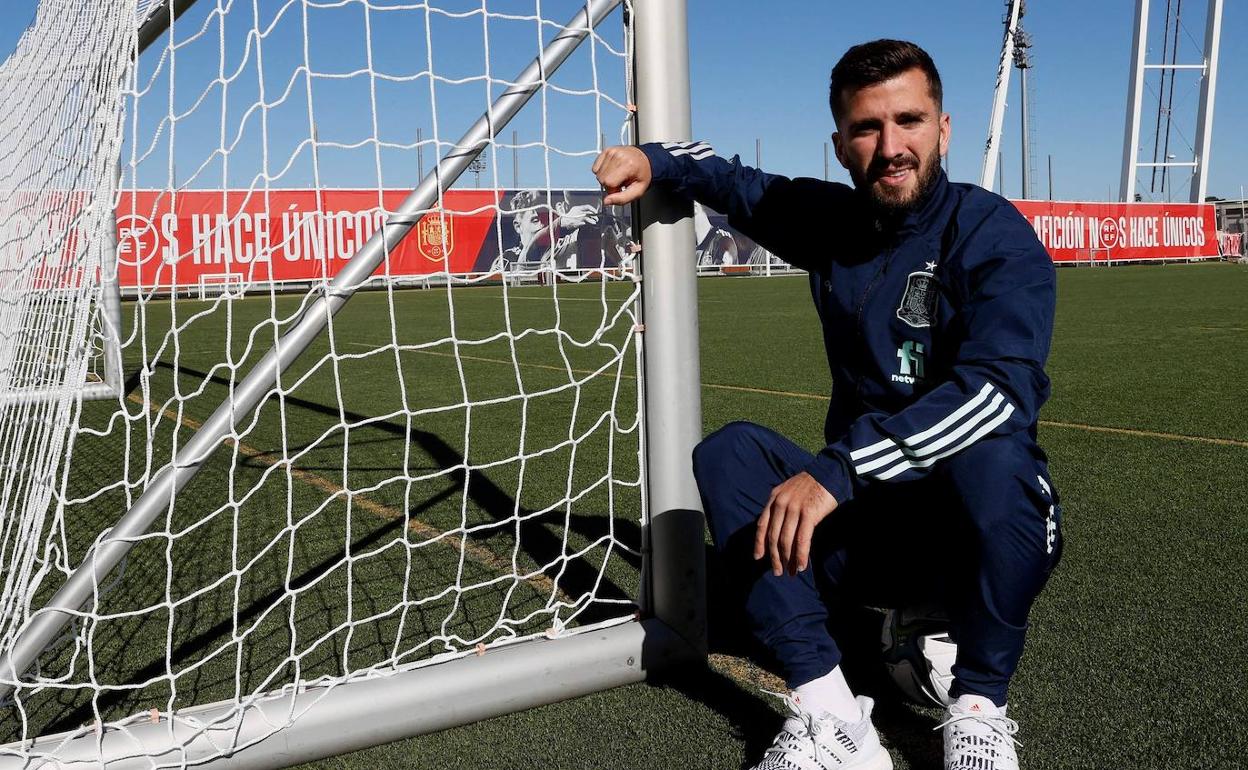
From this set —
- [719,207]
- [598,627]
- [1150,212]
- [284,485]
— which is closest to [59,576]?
[284,485]

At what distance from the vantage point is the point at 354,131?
2.34m

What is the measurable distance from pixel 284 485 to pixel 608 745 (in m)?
2.97

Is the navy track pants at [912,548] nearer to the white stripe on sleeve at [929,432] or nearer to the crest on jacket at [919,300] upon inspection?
the white stripe on sleeve at [929,432]

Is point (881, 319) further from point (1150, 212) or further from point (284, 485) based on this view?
point (1150, 212)

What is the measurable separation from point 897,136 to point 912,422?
59cm

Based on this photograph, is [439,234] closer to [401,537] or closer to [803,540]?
[401,537]

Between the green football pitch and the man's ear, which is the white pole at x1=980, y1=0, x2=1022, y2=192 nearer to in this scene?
the green football pitch

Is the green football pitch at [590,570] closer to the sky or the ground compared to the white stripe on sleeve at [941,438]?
closer to the ground

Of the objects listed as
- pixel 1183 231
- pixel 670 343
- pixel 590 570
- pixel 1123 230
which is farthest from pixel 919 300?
pixel 1183 231

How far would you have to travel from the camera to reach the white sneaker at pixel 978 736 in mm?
1882

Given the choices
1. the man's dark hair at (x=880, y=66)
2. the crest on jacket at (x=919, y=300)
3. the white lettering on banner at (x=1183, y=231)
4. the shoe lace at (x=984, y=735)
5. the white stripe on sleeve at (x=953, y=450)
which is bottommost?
the white lettering on banner at (x=1183, y=231)

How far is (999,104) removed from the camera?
28.8 metres

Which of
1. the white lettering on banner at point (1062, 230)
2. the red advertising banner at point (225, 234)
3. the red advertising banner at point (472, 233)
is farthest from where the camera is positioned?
the white lettering on banner at point (1062, 230)

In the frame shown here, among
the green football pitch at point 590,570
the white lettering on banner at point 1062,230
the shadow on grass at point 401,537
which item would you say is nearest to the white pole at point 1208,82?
the white lettering on banner at point 1062,230
